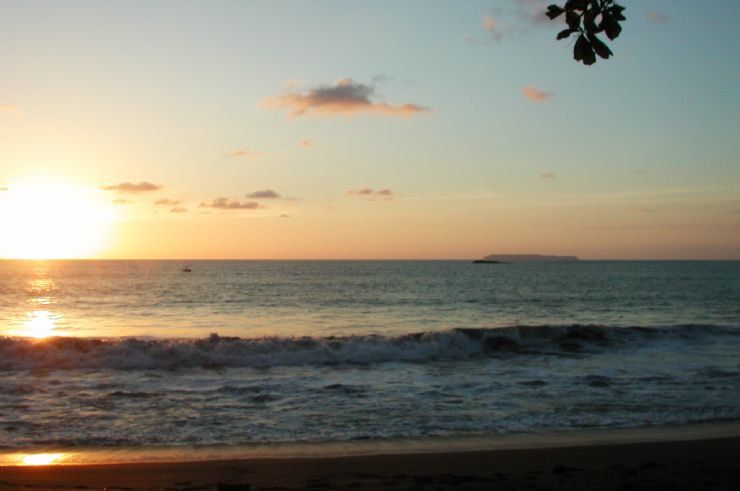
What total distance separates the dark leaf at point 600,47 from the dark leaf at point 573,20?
15cm

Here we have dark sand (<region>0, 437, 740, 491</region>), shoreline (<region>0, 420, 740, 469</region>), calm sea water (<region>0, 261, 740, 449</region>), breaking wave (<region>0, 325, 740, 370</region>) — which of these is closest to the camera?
dark sand (<region>0, 437, 740, 491</region>)

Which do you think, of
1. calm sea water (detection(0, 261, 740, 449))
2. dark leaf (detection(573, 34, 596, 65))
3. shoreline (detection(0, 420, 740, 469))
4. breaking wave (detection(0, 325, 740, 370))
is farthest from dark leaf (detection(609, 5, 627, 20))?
breaking wave (detection(0, 325, 740, 370))

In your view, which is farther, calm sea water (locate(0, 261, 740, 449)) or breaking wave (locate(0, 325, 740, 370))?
breaking wave (locate(0, 325, 740, 370))

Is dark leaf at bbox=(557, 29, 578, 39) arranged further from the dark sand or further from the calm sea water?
the calm sea water

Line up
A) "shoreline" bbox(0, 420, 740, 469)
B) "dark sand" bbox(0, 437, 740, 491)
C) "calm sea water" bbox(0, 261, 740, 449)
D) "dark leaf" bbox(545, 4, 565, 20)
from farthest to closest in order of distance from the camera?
"calm sea water" bbox(0, 261, 740, 449), "shoreline" bbox(0, 420, 740, 469), "dark sand" bbox(0, 437, 740, 491), "dark leaf" bbox(545, 4, 565, 20)

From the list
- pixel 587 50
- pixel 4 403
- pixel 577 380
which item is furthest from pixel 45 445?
pixel 577 380

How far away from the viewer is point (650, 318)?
134ft

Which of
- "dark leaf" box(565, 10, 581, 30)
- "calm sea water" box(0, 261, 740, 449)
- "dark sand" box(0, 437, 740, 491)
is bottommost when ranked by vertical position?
"calm sea water" box(0, 261, 740, 449)

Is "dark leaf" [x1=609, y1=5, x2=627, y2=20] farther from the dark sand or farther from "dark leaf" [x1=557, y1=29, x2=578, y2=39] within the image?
the dark sand

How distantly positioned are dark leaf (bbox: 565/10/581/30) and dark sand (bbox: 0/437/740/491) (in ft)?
18.5

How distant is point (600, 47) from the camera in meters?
4.81

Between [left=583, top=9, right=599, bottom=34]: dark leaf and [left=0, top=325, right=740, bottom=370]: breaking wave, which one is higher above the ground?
[left=583, top=9, right=599, bottom=34]: dark leaf

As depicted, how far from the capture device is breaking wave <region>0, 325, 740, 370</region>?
2106 cm

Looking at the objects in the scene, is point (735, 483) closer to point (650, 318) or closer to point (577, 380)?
point (577, 380)
